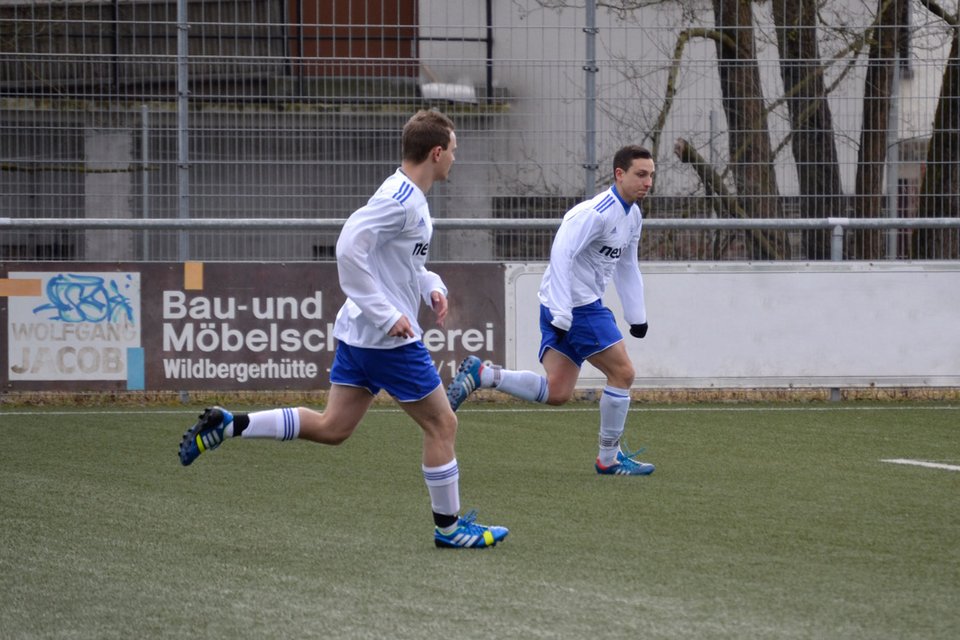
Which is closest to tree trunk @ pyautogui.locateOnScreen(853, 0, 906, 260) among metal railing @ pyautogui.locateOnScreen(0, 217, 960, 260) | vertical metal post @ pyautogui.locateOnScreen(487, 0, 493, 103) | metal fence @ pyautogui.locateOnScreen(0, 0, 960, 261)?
metal fence @ pyautogui.locateOnScreen(0, 0, 960, 261)

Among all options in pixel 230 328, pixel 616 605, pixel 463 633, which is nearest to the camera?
pixel 463 633

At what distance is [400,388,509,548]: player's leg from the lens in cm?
546

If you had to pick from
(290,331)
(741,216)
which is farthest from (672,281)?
(290,331)

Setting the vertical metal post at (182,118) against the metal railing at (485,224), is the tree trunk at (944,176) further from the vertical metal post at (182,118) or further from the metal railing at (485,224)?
the vertical metal post at (182,118)

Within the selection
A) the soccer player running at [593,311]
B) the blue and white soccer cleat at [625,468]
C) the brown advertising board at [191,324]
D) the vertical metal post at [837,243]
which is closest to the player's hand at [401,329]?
the soccer player running at [593,311]

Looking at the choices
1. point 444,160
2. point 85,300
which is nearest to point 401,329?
point 444,160

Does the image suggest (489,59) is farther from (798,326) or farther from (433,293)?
(433,293)

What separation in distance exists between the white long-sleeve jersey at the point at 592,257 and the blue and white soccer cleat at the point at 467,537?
2.26 metres

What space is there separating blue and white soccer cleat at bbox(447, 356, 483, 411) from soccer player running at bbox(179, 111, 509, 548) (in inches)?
63.5

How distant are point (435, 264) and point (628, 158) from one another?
13.7 ft

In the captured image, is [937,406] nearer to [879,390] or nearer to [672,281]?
[879,390]

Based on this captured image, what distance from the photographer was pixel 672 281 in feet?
39.3

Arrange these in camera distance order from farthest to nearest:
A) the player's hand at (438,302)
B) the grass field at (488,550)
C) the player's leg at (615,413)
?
the player's leg at (615,413) < the player's hand at (438,302) < the grass field at (488,550)

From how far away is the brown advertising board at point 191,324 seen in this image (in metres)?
11.5
